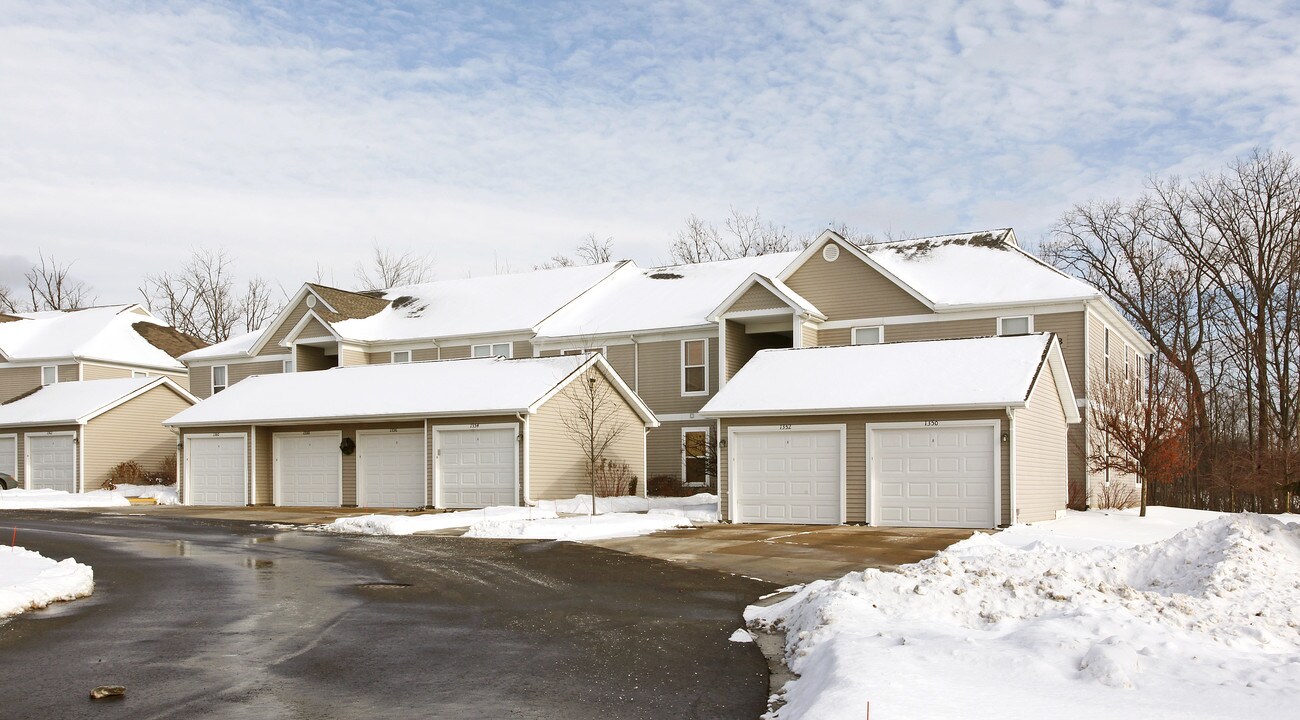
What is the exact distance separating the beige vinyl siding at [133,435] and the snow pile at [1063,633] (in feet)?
109

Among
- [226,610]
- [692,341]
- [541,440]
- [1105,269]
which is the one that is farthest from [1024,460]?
[1105,269]

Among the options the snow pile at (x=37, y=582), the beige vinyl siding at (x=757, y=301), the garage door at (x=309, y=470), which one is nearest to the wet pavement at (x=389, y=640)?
the snow pile at (x=37, y=582)

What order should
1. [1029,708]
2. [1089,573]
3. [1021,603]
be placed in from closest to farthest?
[1029,708]
[1021,603]
[1089,573]

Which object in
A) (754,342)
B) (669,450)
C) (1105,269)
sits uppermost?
(1105,269)

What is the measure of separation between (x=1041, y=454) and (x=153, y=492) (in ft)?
88.0

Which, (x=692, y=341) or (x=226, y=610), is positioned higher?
(x=692, y=341)

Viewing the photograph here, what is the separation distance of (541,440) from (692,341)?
8652 mm

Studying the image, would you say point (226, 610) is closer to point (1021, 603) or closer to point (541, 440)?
point (1021, 603)

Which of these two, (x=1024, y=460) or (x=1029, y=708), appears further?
(x=1024, y=460)

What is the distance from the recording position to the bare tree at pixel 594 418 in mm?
29922

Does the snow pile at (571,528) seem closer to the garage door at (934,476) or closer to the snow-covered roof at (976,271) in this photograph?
the garage door at (934,476)

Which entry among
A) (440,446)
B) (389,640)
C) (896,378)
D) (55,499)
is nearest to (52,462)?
(55,499)

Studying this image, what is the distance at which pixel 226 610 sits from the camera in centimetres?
1156

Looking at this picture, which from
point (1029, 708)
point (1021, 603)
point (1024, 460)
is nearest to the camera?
point (1029, 708)
